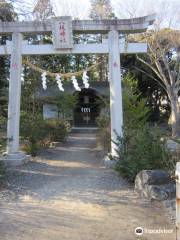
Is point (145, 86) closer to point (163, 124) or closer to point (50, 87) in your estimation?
point (163, 124)

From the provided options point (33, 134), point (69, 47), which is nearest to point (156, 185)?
point (69, 47)

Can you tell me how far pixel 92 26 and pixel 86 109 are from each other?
21.5 m

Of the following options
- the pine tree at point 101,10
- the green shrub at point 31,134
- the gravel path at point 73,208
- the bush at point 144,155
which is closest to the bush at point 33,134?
the green shrub at point 31,134

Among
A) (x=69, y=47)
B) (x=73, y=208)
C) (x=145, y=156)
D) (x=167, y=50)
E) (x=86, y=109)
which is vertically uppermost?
(x=167, y=50)

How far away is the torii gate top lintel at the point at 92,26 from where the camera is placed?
1132cm

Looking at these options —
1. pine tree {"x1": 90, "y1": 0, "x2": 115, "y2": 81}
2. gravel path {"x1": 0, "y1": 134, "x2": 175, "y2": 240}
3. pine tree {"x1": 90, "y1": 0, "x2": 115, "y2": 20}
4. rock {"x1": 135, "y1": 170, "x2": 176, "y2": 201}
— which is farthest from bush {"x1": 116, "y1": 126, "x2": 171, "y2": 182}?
pine tree {"x1": 90, "y1": 0, "x2": 115, "y2": 20}

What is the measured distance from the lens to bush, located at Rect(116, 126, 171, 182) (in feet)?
27.1

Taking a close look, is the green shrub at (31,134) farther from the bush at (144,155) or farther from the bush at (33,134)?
the bush at (144,155)

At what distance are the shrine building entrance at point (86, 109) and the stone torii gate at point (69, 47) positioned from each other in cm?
2087

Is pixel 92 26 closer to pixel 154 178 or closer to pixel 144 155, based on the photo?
pixel 144 155

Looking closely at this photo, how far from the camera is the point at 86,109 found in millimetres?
32781

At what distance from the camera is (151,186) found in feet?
23.6

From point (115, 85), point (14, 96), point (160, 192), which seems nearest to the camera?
point (160, 192)

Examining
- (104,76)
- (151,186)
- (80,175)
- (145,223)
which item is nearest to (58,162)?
(80,175)
